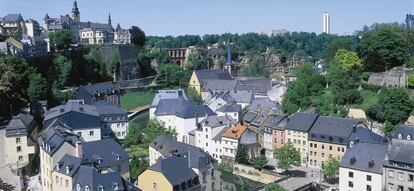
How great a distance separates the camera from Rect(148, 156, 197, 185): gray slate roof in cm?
2550

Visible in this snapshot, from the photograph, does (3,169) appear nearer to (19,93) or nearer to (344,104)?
(19,93)

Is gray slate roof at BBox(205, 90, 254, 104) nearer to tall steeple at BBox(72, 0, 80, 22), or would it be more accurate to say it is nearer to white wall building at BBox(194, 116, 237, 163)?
white wall building at BBox(194, 116, 237, 163)

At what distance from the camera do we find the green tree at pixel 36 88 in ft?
154

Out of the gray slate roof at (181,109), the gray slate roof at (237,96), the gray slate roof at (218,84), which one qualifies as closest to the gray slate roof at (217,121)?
the gray slate roof at (181,109)

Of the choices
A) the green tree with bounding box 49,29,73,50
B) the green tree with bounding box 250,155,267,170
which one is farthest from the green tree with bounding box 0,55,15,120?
the green tree with bounding box 250,155,267,170

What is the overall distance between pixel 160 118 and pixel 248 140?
32.7 feet

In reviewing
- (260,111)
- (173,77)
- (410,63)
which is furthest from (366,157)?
(173,77)

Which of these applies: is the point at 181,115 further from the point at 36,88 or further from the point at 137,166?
the point at 36,88

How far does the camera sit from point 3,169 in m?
32.9

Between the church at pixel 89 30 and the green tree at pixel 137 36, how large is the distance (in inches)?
29.6

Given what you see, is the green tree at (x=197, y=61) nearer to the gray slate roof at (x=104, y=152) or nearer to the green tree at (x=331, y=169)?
the green tree at (x=331, y=169)

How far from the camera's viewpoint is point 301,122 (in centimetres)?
3694

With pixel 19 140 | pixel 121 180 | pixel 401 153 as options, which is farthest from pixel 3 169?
pixel 401 153

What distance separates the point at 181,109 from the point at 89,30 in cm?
4502
